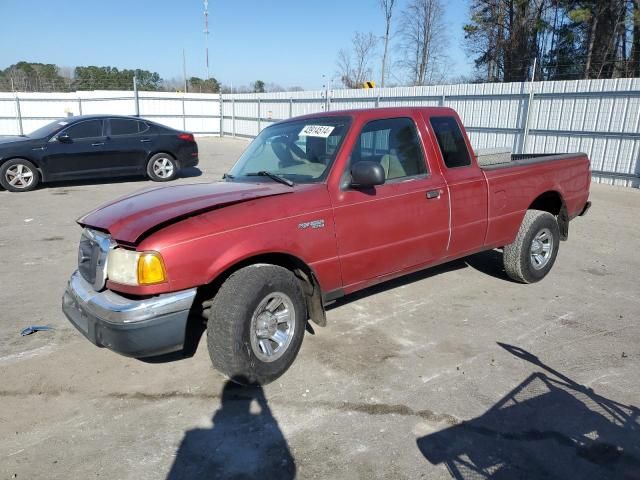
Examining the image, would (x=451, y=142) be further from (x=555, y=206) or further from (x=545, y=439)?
(x=545, y=439)

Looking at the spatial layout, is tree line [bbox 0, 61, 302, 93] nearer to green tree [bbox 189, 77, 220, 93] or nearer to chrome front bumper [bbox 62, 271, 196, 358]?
green tree [bbox 189, 77, 220, 93]

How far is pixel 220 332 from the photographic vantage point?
10.3 ft

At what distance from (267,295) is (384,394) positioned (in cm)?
103

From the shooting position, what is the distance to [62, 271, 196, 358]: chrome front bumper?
116 inches

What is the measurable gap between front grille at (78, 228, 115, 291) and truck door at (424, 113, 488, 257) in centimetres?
290

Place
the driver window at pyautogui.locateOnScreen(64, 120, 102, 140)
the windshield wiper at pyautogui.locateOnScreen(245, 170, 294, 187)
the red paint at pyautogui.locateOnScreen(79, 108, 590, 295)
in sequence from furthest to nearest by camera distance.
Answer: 1. the driver window at pyautogui.locateOnScreen(64, 120, 102, 140)
2. the windshield wiper at pyautogui.locateOnScreen(245, 170, 294, 187)
3. the red paint at pyautogui.locateOnScreen(79, 108, 590, 295)

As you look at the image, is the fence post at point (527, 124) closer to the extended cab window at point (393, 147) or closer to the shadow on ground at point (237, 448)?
the extended cab window at point (393, 147)

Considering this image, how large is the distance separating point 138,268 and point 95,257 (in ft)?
1.90

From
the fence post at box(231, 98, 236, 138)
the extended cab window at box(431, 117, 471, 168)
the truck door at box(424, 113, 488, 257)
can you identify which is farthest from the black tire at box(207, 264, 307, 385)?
the fence post at box(231, 98, 236, 138)

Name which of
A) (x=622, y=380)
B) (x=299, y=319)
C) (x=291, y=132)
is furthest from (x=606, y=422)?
(x=291, y=132)

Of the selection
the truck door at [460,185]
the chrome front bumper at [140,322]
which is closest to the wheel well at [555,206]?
the truck door at [460,185]

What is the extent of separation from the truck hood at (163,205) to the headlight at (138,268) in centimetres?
10

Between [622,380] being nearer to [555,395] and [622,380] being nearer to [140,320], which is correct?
[555,395]

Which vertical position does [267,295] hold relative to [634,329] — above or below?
above
